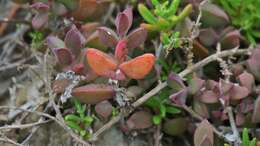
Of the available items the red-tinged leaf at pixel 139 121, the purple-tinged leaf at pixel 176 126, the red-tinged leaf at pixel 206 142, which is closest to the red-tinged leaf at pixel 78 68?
the red-tinged leaf at pixel 139 121

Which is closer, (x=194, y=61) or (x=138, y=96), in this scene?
(x=138, y=96)

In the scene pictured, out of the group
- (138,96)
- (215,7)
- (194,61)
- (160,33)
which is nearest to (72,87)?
(138,96)

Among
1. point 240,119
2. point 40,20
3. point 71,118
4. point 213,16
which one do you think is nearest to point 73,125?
point 71,118

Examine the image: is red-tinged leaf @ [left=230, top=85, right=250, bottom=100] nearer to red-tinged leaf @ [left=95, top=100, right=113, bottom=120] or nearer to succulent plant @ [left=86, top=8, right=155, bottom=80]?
succulent plant @ [left=86, top=8, right=155, bottom=80]

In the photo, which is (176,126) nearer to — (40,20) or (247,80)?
(247,80)

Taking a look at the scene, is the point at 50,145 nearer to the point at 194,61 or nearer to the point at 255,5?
the point at 194,61
